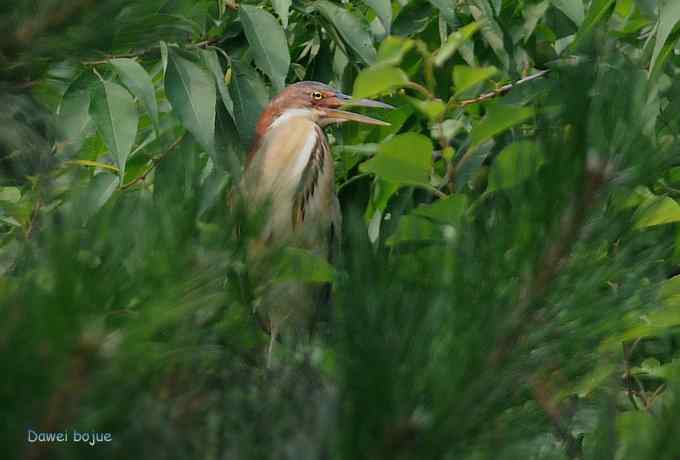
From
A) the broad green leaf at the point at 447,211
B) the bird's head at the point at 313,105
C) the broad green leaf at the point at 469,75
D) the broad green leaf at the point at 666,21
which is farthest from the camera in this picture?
the bird's head at the point at 313,105

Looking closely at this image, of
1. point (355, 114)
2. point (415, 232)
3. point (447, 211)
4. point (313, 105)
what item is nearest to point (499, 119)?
point (447, 211)

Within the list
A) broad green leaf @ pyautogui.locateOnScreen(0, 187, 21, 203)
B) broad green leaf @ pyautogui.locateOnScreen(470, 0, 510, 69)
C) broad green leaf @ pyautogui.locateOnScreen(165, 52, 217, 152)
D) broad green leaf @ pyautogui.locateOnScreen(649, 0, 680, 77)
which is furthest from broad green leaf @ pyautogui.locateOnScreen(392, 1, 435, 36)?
broad green leaf @ pyautogui.locateOnScreen(0, 187, 21, 203)

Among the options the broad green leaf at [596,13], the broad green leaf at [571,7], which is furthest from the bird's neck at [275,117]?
the broad green leaf at [596,13]

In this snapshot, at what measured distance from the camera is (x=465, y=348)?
78 centimetres

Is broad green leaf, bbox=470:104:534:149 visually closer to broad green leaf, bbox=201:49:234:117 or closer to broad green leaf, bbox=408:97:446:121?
broad green leaf, bbox=408:97:446:121

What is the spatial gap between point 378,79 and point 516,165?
673 millimetres

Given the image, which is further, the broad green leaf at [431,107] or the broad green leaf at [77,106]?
the broad green leaf at [77,106]

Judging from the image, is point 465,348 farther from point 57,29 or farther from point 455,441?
point 57,29

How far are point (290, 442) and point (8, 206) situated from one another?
1.48 meters

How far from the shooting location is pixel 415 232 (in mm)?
926

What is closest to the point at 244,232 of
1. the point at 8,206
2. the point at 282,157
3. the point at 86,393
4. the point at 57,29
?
the point at 86,393

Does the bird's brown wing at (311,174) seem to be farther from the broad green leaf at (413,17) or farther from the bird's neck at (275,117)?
the broad green leaf at (413,17)

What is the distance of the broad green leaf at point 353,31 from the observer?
2.46 metres

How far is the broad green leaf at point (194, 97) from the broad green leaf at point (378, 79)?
2.43 feet
